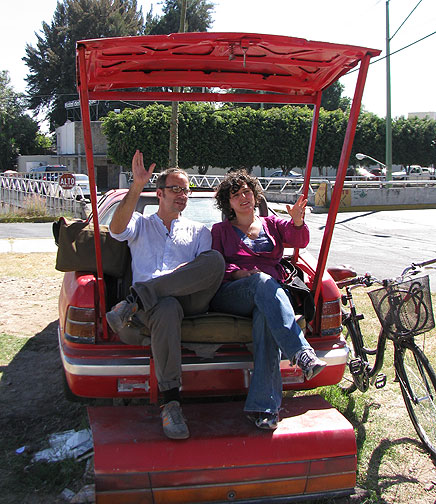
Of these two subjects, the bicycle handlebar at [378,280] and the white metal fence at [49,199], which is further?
the white metal fence at [49,199]

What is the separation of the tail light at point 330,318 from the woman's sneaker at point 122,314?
126 centimetres

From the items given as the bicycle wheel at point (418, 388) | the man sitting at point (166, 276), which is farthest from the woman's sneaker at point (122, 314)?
the bicycle wheel at point (418, 388)

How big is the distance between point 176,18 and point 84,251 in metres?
55.5

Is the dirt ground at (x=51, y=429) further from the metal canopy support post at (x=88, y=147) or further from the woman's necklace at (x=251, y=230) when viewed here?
the woman's necklace at (x=251, y=230)

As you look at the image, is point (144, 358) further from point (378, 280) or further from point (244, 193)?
point (378, 280)

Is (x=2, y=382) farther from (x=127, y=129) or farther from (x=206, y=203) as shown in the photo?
(x=127, y=129)

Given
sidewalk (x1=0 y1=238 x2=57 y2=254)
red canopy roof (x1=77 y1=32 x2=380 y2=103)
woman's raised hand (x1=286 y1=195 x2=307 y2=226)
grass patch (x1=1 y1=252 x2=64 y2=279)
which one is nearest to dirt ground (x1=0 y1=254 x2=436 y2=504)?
woman's raised hand (x1=286 y1=195 x2=307 y2=226)

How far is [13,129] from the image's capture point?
174ft

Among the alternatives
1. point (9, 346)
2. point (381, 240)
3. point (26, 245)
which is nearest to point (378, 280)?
point (9, 346)

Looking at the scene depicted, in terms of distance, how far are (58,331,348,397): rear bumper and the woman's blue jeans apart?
0.66 feet

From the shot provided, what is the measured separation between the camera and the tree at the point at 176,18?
53.9m

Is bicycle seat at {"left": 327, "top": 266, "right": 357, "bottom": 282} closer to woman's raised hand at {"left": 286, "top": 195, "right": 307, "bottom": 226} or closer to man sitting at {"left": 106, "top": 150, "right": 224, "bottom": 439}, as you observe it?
woman's raised hand at {"left": 286, "top": 195, "right": 307, "bottom": 226}

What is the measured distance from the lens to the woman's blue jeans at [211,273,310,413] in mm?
2955

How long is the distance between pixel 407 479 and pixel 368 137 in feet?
118
